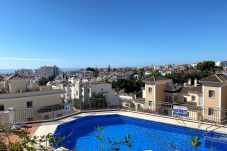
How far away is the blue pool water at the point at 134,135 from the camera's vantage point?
9.61 metres

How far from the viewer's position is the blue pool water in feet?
31.5

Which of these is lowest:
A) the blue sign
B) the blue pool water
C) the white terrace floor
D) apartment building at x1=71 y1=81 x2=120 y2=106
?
apartment building at x1=71 y1=81 x2=120 y2=106

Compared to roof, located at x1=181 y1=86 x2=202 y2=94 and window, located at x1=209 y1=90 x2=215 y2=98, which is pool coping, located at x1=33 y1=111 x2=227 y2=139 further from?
roof, located at x1=181 y1=86 x2=202 y2=94

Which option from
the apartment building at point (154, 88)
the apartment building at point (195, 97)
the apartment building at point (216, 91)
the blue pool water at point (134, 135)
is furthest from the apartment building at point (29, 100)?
the apartment building at point (216, 91)

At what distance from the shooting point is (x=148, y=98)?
2386 centimetres

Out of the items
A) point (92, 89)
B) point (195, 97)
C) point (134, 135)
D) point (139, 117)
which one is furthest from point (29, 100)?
point (92, 89)

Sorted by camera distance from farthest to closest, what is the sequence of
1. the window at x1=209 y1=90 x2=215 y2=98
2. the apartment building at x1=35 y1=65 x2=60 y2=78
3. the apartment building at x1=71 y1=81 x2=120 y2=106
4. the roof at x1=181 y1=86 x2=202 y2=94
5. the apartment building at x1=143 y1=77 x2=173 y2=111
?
1. the apartment building at x1=35 y1=65 x2=60 y2=78
2. the apartment building at x1=71 y1=81 x2=120 y2=106
3. the roof at x1=181 y1=86 x2=202 y2=94
4. the apartment building at x1=143 y1=77 x2=173 y2=111
5. the window at x1=209 y1=90 x2=215 y2=98

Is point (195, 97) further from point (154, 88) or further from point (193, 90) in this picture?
point (154, 88)

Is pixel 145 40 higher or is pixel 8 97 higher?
pixel 145 40

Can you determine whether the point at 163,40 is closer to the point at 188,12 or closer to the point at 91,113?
the point at 188,12

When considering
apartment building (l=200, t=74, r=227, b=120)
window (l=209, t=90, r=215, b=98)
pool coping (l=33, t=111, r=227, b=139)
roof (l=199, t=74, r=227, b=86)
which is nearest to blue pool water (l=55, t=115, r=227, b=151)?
pool coping (l=33, t=111, r=227, b=139)

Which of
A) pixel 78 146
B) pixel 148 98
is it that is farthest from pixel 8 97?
pixel 148 98

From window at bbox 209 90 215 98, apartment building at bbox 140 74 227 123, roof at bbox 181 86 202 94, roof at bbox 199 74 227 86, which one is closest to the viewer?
apartment building at bbox 140 74 227 123

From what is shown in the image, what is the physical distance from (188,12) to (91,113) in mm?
29815
